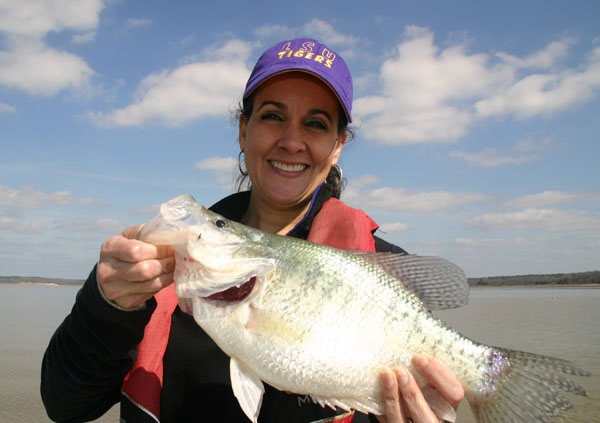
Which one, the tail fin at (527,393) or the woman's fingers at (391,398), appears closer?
the woman's fingers at (391,398)

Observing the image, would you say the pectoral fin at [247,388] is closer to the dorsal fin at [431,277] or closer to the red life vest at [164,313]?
the red life vest at [164,313]

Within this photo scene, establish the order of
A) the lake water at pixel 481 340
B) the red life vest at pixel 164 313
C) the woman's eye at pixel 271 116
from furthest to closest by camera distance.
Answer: the lake water at pixel 481 340 → the woman's eye at pixel 271 116 → the red life vest at pixel 164 313

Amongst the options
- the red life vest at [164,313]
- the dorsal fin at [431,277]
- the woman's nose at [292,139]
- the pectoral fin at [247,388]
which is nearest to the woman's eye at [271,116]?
the woman's nose at [292,139]

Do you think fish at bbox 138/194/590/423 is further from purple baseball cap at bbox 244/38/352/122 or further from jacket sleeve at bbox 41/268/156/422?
purple baseball cap at bbox 244/38/352/122

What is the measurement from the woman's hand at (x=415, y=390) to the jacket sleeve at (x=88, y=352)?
4.90 ft

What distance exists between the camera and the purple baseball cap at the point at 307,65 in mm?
3275

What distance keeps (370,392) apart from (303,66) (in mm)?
2400

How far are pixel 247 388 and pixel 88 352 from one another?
3.30 feet

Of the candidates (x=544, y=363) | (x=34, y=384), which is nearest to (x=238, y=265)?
(x=544, y=363)

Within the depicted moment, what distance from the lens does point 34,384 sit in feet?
32.2

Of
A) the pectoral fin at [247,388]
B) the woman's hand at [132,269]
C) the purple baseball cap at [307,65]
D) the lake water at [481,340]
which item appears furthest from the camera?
the lake water at [481,340]

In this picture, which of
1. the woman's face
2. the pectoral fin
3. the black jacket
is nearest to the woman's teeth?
the woman's face

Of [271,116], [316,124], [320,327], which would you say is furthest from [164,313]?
[316,124]

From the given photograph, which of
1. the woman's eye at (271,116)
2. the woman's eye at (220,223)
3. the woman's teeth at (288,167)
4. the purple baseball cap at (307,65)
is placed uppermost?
the purple baseball cap at (307,65)
